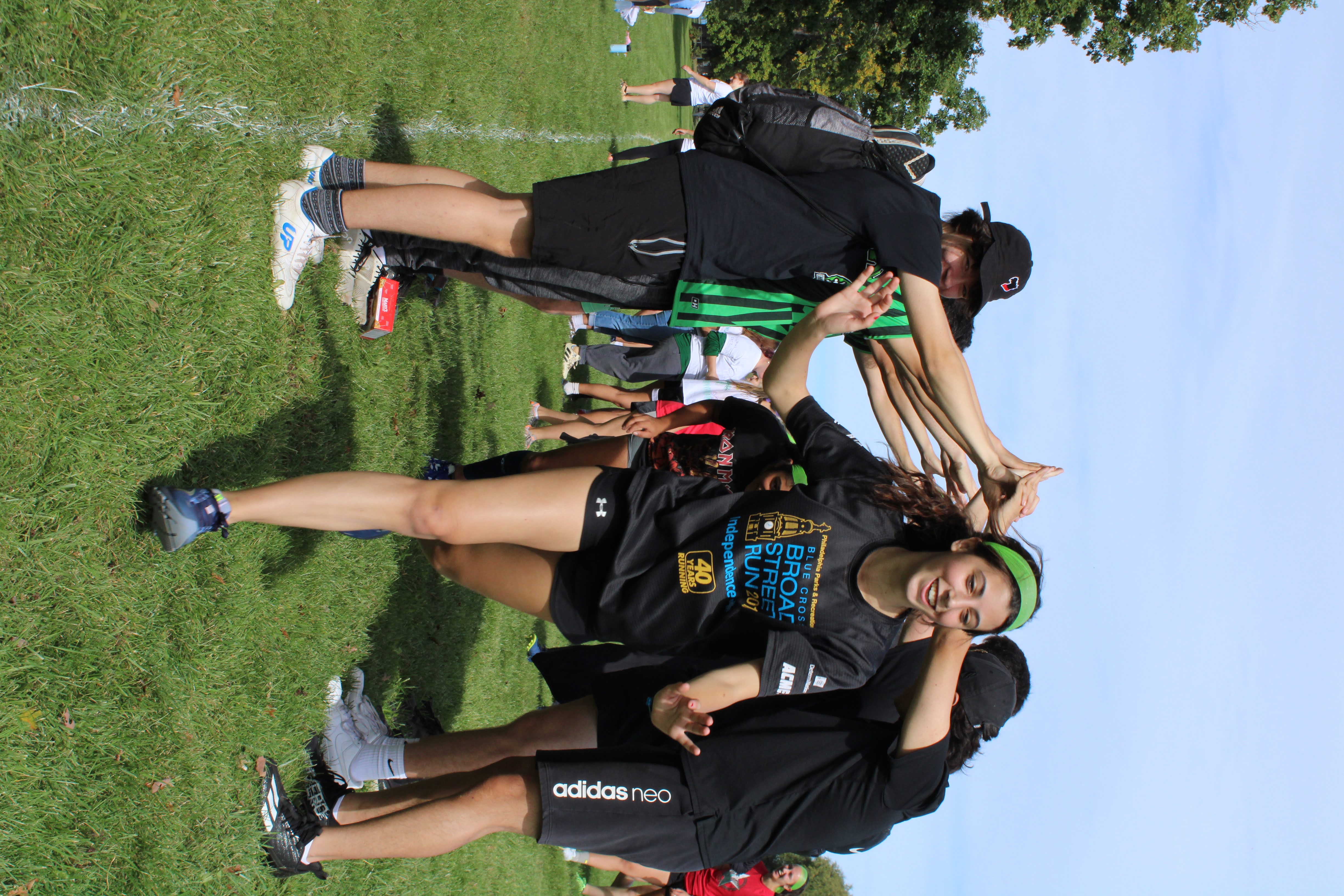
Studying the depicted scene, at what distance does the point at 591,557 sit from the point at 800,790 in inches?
53.1

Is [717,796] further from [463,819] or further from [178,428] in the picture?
[178,428]

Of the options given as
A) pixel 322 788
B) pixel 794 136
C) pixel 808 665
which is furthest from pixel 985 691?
pixel 322 788

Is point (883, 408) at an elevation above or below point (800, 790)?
above

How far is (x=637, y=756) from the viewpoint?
11.4ft

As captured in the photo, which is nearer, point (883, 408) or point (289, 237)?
point (289, 237)

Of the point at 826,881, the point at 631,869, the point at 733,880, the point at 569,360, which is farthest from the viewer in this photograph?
the point at 826,881

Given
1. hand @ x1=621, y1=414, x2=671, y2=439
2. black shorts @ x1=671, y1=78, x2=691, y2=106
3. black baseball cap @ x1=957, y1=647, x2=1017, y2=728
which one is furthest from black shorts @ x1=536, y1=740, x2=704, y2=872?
black shorts @ x1=671, y1=78, x2=691, y2=106

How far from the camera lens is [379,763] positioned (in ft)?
14.4

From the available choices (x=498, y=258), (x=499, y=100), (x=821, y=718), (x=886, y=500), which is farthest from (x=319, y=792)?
(x=499, y=100)

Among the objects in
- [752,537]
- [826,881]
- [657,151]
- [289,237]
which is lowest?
[826,881]

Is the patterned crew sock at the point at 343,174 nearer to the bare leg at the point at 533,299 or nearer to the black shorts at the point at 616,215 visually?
the bare leg at the point at 533,299

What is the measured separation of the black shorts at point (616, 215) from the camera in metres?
3.23

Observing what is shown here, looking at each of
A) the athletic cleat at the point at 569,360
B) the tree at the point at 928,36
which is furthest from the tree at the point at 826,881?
the athletic cleat at the point at 569,360

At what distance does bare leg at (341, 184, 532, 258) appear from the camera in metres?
3.36
